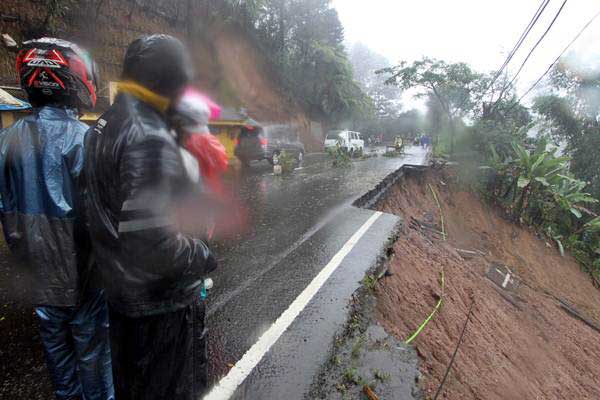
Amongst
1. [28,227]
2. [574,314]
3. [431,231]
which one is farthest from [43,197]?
[574,314]

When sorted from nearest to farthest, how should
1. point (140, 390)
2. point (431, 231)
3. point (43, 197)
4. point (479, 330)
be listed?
point (140, 390) < point (43, 197) < point (479, 330) < point (431, 231)

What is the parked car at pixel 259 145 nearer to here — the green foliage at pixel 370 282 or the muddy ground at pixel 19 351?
the green foliage at pixel 370 282

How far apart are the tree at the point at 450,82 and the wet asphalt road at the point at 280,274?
44.7ft

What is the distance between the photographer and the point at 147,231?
1211 millimetres

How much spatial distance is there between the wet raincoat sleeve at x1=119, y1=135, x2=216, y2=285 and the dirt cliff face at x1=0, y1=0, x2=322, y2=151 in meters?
0.92

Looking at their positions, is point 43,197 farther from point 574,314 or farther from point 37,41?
point 574,314

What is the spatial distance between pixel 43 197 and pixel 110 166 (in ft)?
2.18

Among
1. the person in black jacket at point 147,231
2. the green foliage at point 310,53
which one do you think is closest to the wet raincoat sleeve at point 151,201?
the person in black jacket at point 147,231

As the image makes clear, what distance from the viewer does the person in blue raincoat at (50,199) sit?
1.65m

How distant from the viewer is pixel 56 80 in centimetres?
169

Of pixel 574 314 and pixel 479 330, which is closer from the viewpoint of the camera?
pixel 479 330

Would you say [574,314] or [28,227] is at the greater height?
[28,227]

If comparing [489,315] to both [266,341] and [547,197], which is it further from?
[547,197]

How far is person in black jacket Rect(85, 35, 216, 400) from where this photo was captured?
3.96 ft
